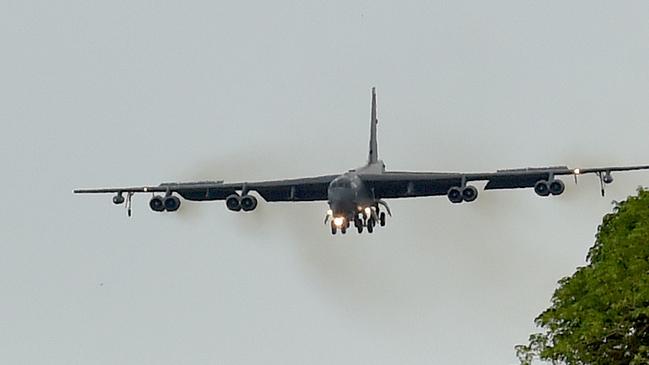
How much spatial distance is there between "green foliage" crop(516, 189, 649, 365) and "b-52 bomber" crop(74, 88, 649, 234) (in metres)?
28.3

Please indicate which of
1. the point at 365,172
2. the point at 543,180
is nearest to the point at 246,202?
the point at 365,172

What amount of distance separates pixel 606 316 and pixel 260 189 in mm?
49373

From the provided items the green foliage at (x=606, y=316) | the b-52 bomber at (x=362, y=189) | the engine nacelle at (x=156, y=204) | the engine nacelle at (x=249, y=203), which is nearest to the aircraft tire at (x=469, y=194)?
the b-52 bomber at (x=362, y=189)

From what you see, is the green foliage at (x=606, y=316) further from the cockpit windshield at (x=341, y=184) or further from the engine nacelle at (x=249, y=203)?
the engine nacelle at (x=249, y=203)

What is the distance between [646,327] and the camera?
217 ft

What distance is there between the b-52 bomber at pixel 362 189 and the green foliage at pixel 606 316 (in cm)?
2830

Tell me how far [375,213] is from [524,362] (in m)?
39.8

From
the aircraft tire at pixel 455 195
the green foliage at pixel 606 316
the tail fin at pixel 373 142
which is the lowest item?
the green foliage at pixel 606 316

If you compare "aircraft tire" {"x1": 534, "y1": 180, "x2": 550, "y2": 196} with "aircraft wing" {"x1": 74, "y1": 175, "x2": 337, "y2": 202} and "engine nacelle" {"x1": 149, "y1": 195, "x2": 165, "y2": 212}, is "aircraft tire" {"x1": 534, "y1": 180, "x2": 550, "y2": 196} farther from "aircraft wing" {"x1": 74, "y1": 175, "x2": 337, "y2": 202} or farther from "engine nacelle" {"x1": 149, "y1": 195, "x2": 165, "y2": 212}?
"engine nacelle" {"x1": 149, "y1": 195, "x2": 165, "y2": 212}

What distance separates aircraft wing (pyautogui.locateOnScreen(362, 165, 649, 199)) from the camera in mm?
104750

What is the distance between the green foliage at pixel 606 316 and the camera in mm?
64938

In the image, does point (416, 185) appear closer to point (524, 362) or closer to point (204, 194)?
point (204, 194)

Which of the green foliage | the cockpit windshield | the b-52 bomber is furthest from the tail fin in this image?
Answer: the green foliage

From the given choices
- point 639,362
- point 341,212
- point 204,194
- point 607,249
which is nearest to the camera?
point 639,362
